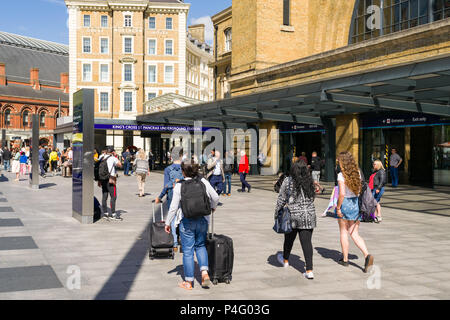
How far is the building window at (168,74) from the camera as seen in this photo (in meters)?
61.1

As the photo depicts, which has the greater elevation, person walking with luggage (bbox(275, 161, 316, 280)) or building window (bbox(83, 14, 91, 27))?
building window (bbox(83, 14, 91, 27))

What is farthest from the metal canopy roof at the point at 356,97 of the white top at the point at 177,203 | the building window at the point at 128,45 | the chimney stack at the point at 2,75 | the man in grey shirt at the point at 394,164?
the chimney stack at the point at 2,75

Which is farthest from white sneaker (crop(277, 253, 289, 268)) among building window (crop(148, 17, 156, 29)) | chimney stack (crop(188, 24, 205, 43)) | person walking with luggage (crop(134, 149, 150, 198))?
chimney stack (crop(188, 24, 205, 43))

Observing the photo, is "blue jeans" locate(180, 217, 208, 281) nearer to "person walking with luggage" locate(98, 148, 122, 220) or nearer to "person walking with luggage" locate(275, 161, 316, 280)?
"person walking with luggage" locate(275, 161, 316, 280)

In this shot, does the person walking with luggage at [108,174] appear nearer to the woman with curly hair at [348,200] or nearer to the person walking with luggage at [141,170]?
the person walking with luggage at [141,170]

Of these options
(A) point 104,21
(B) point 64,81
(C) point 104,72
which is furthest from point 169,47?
(B) point 64,81

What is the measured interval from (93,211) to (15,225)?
1.65 metres

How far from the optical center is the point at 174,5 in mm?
59875

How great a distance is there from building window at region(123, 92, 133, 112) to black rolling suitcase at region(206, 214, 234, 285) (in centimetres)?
5622

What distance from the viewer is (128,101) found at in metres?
60.5

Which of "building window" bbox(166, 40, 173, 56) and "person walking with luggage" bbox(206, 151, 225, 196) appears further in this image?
"building window" bbox(166, 40, 173, 56)

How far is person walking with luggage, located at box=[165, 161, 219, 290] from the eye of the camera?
5684 millimetres

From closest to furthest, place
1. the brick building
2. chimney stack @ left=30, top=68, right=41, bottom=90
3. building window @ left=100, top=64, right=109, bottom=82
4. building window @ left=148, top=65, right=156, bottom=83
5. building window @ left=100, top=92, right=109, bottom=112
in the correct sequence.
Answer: building window @ left=100, top=64, right=109, bottom=82 < building window @ left=100, top=92, right=109, bottom=112 < building window @ left=148, top=65, right=156, bottom=83 < the brick building < chimney stack @ left=30, top=68, right=41, bottom=90

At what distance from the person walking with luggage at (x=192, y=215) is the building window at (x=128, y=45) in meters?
56.6
